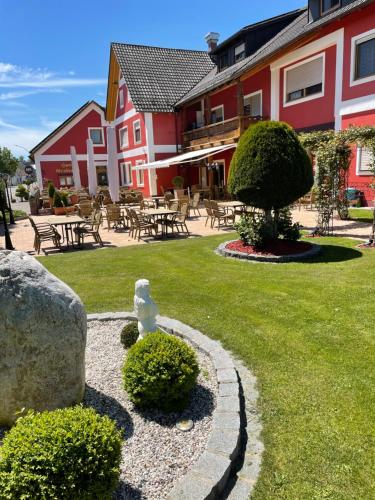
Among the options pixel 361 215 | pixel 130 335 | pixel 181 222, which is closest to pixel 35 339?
pixel 130 335

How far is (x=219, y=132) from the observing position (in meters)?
21.0

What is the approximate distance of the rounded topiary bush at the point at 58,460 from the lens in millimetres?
1911

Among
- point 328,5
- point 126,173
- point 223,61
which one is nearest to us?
point 328,5

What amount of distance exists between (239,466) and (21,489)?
1481 millimetres

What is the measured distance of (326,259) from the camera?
25.4 feet

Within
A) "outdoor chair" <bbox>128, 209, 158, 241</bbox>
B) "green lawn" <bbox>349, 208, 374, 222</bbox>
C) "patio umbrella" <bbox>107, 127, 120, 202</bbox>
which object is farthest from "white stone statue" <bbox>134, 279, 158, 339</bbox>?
"patio umbrella" <bbox>107, 127, 120, 202</bbox>

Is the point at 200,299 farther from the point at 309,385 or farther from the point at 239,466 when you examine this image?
the point at 239,466

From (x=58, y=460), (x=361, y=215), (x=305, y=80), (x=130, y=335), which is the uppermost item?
(x=305, y=80)

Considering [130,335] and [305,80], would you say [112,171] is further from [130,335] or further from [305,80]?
[130,335]

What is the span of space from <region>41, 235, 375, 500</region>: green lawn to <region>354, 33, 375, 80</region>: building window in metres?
8.27

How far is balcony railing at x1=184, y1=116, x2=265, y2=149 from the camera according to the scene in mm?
18859

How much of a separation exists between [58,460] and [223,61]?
2604cm

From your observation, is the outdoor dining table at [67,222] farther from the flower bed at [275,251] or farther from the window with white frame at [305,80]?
the window with white frame at [305,80]

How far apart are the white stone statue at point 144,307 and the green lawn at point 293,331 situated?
1097 millimetres
